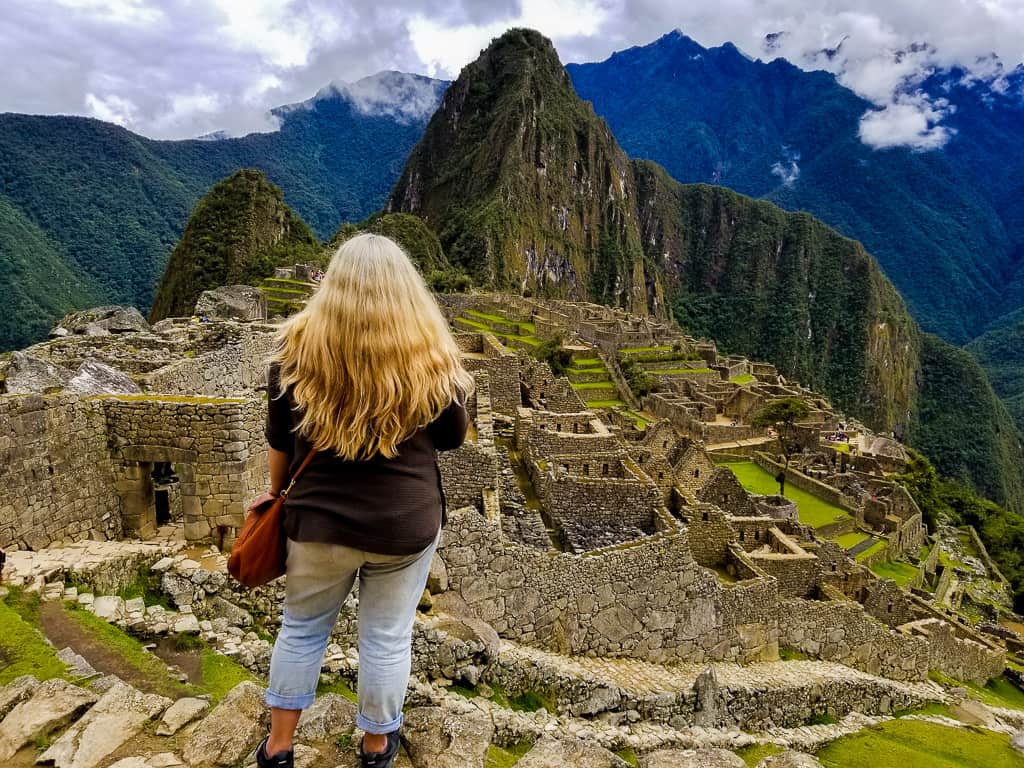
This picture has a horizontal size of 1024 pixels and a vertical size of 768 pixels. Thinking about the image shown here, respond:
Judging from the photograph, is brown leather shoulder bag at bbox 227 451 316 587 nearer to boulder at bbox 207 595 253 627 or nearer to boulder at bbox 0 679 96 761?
boulder at bbox 0 679 96 761

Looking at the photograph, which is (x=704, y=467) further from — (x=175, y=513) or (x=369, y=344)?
(x=369, y=344)

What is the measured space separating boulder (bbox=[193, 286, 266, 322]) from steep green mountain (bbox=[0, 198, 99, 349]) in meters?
26.1

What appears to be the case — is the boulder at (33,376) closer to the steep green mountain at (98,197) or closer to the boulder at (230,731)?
the boulder at (230,731)

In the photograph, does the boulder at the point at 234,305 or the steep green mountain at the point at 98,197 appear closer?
the boulder at the point at 234,305

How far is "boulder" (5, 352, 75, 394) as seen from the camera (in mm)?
7160

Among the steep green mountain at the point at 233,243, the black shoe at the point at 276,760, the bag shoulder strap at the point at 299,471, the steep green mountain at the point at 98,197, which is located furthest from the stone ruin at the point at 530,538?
the steep green mountain at the point at 233,243

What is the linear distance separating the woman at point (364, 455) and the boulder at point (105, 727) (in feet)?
3.01

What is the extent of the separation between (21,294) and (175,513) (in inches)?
2224

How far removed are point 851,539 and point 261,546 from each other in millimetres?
25359

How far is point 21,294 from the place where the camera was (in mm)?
51312

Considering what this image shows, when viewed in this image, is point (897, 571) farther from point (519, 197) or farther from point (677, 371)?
point (519, 197)

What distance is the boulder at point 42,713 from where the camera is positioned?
138 inches

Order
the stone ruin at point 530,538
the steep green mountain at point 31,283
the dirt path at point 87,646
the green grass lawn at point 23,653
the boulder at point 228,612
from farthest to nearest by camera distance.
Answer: the steep green mountain at point 31,283 → the stone ruin at point 530,538 → the boulder at point 228,612 → the dirt path at point 87,646 → the green grass lawn at point 23,653

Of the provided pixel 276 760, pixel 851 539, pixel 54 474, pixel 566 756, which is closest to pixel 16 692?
pixel 276 760
